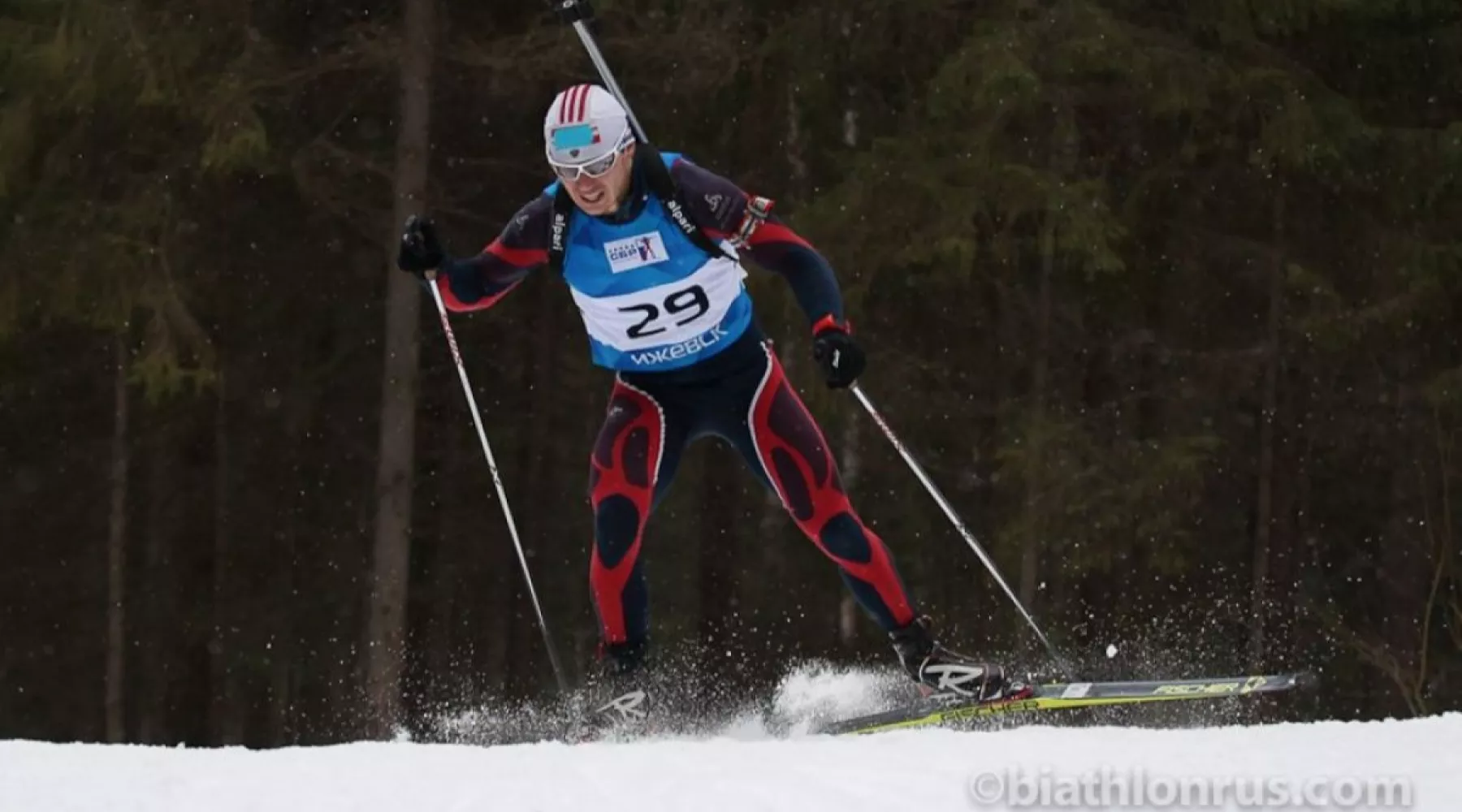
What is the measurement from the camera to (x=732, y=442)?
598 cm

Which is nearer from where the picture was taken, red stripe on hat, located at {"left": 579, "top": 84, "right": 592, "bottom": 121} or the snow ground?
the snow ground

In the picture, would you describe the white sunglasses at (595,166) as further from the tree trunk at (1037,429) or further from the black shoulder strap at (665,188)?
the tree trunk at (1037,429)

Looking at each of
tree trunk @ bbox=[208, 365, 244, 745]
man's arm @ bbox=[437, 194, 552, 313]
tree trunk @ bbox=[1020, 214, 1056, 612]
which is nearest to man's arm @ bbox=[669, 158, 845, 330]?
man's arm @ bbox=[437, 194, 552, 313]

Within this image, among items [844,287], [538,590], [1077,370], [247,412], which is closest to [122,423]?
[247,412]

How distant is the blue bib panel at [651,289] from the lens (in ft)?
18.2

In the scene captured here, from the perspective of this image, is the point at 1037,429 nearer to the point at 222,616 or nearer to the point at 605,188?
the point at 605,188

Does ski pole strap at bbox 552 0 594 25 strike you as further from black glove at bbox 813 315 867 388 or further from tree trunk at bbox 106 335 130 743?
tree trunk at bbox 106 335 130 743

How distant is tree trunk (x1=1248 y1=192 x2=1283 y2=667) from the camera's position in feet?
47.6

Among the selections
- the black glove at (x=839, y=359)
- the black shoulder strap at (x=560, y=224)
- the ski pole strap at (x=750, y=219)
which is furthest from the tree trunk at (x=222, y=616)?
the black glove at (x=839, y=359)

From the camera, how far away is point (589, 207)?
5.54 meters

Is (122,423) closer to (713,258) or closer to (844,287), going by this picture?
(844,287)

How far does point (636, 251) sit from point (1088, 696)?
7.00 feet

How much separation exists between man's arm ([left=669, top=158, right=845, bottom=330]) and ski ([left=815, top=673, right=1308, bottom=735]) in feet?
4.69

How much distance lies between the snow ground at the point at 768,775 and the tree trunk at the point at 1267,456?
32.6 ft
